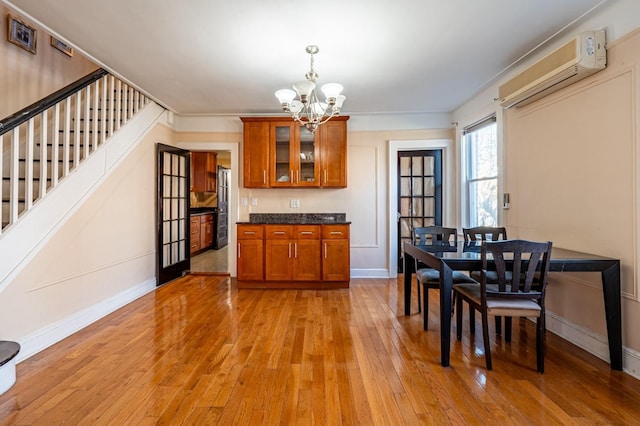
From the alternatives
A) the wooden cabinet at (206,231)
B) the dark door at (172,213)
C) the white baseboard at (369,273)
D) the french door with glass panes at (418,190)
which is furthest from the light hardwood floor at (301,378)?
the wooden cabinet at (206,231)

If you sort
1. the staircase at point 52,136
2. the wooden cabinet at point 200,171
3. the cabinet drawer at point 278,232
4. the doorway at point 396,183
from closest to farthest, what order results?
the staircase at point 52,136 → the cabinet drawer at point 278,232 → the doorway at point 396,183 → the wooden cabinet at point 200,171

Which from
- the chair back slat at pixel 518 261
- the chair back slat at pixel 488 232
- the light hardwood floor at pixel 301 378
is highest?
the chair back slat at pixel 488 232

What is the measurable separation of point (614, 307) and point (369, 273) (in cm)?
293

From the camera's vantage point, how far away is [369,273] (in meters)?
4.62

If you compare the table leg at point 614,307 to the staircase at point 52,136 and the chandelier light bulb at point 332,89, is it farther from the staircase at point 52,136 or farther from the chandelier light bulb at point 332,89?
the staircase at point 52,136

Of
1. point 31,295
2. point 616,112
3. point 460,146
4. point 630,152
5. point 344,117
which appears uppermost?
point 344,117

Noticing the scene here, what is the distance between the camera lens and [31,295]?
231 centimetres

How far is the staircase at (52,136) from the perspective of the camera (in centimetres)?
217

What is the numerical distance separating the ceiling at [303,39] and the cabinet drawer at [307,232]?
1.83 m

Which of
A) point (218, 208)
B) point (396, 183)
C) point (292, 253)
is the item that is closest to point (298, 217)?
point (292, 253)

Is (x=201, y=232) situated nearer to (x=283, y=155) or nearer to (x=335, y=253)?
(x=283, y=155)

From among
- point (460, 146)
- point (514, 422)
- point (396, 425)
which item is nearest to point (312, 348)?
point (396, 425)

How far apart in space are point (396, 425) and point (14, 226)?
2.94m

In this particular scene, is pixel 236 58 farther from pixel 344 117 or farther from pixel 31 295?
pixel 31 295
